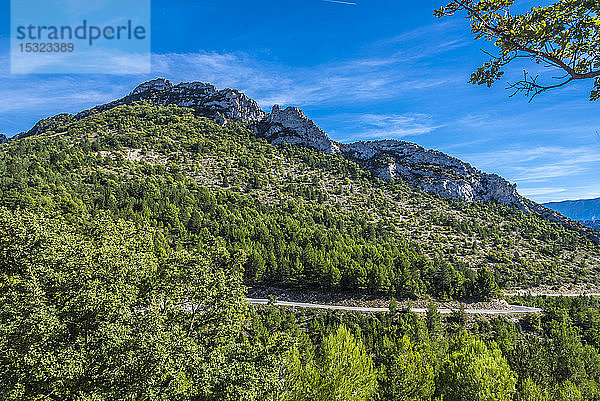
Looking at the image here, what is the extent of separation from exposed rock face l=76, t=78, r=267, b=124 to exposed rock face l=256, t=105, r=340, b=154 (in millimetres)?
15556

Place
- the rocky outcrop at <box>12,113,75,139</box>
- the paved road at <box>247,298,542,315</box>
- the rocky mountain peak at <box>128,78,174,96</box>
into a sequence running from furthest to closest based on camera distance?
the rocky mountain peak at <box>128,78,174,96</box>
the rocky outcrop at <box>12,113,75,139</box>
the paved road at <box>247,298,542,315</box>

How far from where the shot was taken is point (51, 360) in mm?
8984

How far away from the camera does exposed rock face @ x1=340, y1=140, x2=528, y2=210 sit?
125750 millimetres

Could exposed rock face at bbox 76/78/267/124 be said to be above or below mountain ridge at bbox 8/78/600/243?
Result: above

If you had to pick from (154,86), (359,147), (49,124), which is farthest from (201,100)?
(359,147)

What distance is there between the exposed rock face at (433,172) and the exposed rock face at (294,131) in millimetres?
13479

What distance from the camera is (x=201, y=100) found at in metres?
157

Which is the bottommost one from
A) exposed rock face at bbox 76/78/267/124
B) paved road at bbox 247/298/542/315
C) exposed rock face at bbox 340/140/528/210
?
paved road at bbox 247/298/542/315

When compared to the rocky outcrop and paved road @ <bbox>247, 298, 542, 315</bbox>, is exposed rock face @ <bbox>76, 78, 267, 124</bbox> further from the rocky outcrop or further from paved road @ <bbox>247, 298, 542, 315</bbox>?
paved road @ <bbox>247, 298, 542, 315</bbox>

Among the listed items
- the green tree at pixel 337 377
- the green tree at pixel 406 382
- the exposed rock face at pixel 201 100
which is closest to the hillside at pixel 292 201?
the exposed rock face at pixel 201 100

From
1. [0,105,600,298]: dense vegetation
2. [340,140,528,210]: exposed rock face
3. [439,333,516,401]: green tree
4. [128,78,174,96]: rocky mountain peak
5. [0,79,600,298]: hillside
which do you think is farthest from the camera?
[128,78,174,96]: rocky mountain peak

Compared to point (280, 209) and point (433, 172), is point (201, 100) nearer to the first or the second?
point (280, 209)

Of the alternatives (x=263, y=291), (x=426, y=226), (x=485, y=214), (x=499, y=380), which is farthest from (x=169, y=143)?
(x=485, y=214)

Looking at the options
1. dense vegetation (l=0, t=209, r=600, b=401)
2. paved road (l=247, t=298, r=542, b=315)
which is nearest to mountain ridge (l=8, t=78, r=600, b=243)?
paved road (l=247, t=298, r=542, b=315)
